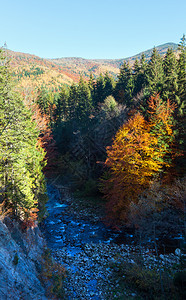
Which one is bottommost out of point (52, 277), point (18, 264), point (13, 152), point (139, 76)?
point (52, 277)

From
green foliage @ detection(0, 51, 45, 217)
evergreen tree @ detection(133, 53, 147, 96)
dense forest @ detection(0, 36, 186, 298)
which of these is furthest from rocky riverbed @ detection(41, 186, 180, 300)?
evergreen tree @ detection(133, 53, 147, 96)

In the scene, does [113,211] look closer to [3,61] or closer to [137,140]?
[137,140]


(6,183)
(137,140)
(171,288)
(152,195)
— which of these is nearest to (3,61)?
(6,183)

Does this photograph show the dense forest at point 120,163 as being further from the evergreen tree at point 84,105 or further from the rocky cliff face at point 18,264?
the evergreen tree at point 84,105

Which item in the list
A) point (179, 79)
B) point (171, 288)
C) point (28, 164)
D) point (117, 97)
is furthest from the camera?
point (117, 97)

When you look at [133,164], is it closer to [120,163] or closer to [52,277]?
[120,163]

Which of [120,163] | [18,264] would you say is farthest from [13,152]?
[120,163]
